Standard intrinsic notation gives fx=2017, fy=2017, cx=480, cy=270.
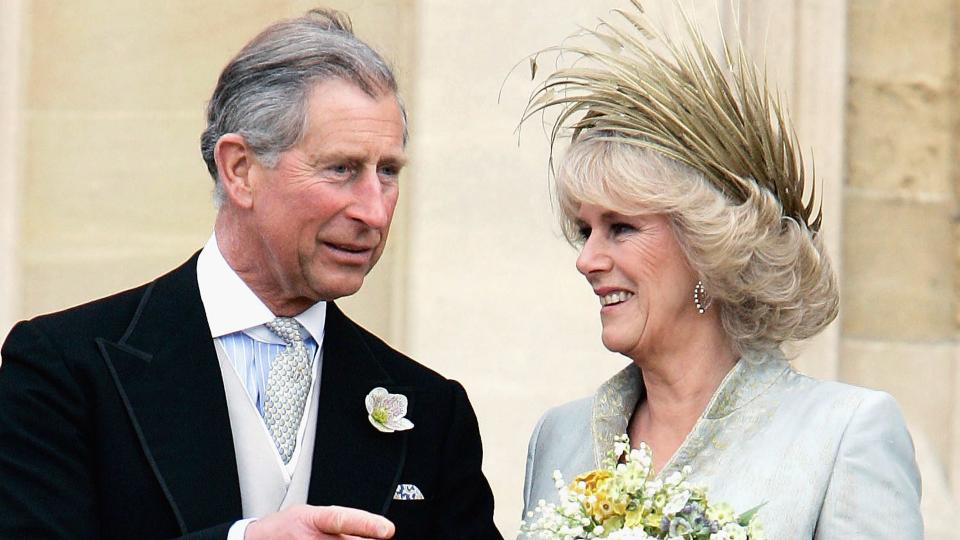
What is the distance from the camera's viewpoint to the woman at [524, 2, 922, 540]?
3.89 metres

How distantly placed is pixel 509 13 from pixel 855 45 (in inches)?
49.3

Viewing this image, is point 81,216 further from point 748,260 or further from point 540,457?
point 748,260

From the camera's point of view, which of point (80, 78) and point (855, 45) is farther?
point (855, 45)

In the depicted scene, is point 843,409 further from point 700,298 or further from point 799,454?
point 700,298

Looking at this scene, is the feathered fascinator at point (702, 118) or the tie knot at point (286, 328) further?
the feathered fascinator at point (702, 118)

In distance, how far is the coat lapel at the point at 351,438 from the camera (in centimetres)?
379

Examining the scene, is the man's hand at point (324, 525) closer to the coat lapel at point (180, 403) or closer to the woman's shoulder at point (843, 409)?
the coat lapel at point (180, 403)

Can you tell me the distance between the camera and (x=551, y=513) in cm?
351

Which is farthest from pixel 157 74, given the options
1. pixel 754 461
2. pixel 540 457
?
pixel 754 461

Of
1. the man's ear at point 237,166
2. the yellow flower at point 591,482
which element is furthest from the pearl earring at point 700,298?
the man's ear at point 237,166

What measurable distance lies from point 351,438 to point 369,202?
463mm

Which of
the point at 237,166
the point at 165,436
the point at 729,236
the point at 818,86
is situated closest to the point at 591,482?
the point at 729,236

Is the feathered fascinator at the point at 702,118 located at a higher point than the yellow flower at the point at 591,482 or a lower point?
higher

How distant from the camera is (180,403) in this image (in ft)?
12.1
